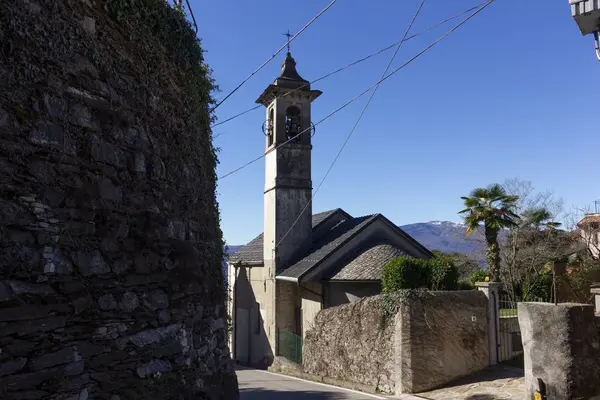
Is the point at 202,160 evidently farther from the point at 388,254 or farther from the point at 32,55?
the point at 388,254

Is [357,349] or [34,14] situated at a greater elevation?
[34,14]

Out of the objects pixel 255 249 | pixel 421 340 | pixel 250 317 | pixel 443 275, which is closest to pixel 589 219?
pixel 255 249

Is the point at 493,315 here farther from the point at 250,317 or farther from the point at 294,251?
the point at 250,317

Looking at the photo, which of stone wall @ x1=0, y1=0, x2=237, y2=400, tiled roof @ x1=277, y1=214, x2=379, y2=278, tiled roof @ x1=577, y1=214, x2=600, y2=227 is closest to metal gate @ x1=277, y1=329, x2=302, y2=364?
tiled roof @ x1=277, y1=214, x2=379, y2=278

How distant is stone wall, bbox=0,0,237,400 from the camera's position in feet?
11.9

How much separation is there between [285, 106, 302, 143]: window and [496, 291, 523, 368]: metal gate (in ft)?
41.5

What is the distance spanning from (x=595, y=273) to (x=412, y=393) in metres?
10.7

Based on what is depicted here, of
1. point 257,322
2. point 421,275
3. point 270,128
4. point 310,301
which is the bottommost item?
point 257,322

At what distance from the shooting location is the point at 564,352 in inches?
315

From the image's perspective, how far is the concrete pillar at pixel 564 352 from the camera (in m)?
7.93

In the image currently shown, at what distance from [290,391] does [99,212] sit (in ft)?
33.5

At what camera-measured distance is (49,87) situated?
159 inches

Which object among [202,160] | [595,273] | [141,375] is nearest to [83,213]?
[141,375]

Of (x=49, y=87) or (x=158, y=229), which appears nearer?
(x=49, y=87)
